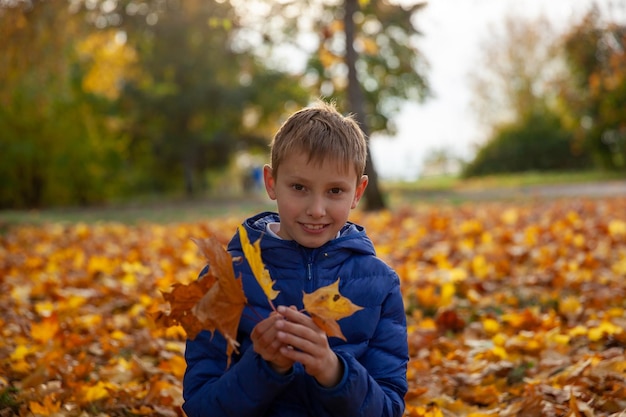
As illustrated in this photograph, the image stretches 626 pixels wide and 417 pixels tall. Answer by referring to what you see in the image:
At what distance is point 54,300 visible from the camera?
477 centimetres

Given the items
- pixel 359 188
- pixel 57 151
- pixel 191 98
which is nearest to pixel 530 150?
pixel 191 98

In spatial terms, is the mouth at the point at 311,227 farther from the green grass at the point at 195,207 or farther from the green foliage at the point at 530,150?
the green foliage at the point at 530,150

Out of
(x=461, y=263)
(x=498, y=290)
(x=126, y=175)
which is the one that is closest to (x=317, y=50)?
(x=461, y=263)

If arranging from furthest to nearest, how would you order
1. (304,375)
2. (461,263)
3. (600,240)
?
(600,240)
(461,263)
(304,375)

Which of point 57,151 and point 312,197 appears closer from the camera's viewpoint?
point 312,197

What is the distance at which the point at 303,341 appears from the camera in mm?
1612

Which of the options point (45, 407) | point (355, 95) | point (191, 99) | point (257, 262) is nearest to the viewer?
point (257, 262)

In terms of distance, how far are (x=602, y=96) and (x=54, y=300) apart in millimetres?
22454

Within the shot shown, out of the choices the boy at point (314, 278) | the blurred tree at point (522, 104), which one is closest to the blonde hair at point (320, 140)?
the boy at point (314, 278)

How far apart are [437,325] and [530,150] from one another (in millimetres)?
27342

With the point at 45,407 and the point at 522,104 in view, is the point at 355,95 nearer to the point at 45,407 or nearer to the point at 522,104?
the point at 45,407

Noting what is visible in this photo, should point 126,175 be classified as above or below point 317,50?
below

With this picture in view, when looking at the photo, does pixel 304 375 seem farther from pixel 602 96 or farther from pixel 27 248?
pixel 602 96

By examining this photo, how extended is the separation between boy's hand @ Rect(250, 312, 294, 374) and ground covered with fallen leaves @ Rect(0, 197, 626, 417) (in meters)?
0.31
